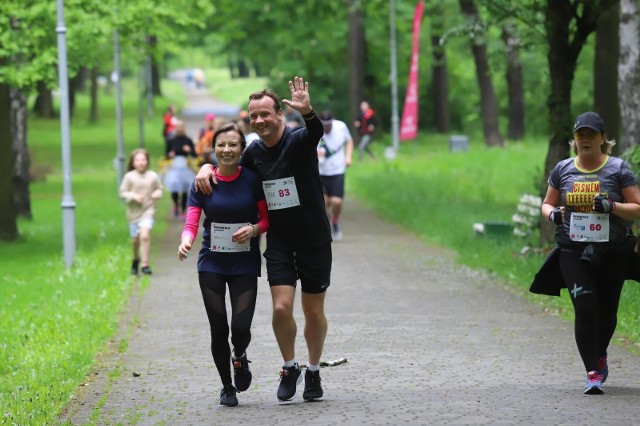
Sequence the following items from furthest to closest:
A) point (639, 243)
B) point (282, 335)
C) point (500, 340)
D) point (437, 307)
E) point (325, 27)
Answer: point (325, 27), point (437, 307), point (500, 340), point (639, 243), point (282, 335)

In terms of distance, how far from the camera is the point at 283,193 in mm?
8672

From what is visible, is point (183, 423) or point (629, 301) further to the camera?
point (629, 301)

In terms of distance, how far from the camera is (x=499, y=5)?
61.9 ft

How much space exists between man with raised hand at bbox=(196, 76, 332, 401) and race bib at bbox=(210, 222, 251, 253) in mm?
191

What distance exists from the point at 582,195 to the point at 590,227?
209 millimetres

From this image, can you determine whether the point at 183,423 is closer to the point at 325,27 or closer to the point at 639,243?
the point at 639,243

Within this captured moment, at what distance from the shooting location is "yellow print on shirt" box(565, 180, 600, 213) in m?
9.03

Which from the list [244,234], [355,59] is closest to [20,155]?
[355,59]

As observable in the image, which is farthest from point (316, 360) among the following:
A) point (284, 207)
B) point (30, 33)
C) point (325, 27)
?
point (325, 27)

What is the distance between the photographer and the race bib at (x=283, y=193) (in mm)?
8641

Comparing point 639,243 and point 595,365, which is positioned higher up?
point 639,243

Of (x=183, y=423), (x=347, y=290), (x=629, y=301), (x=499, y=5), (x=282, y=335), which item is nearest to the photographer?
(x=183, y=423)

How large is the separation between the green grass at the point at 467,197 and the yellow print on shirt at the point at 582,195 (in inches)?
102

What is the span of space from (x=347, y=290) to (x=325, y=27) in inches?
1473
